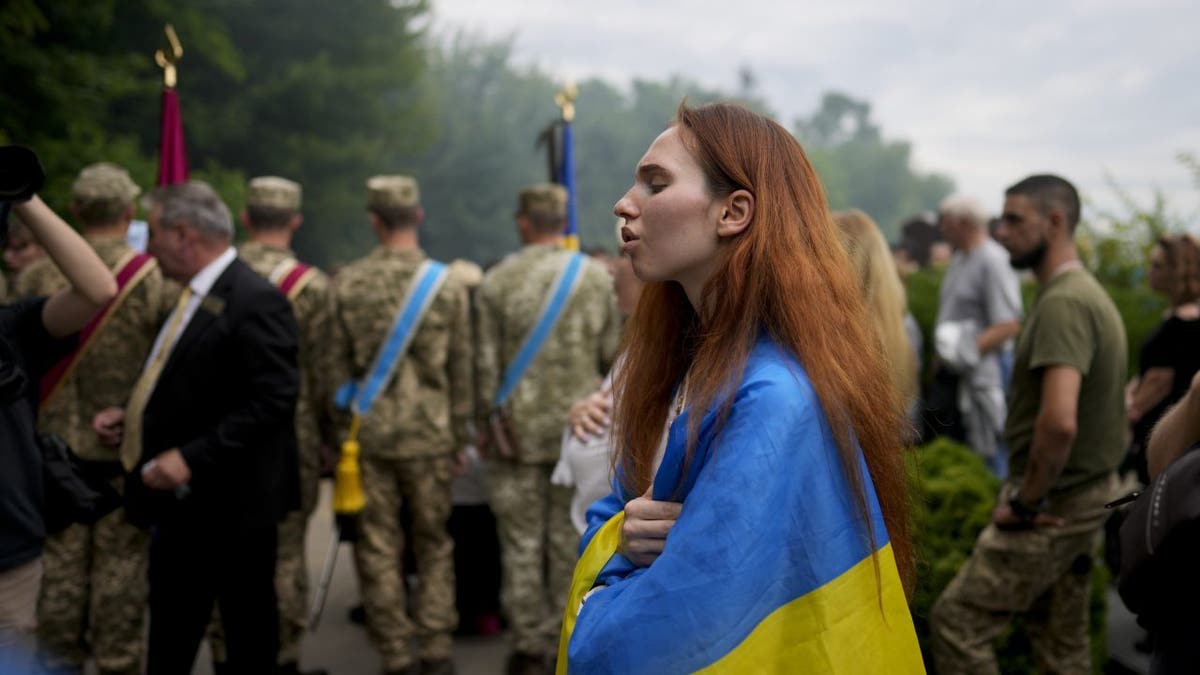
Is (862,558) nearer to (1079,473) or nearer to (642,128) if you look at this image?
(1079,473)

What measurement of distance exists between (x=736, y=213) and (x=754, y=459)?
0.48m

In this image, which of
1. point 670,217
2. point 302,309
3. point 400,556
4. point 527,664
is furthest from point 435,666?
point 670,217

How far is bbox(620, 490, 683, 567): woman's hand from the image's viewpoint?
6.01 feet

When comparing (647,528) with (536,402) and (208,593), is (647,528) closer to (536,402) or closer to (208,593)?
(208,593)

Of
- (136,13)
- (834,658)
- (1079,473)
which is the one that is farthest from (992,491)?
(136,13)

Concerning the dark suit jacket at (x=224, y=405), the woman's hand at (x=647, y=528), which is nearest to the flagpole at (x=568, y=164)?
the dark suit jacket at (x=224, y=405)

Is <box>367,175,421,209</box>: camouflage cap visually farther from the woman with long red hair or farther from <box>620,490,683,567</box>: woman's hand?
→ <box>620,490,683,567</box>: woman's hand

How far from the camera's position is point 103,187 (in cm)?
511

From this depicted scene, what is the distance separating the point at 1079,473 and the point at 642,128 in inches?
2753

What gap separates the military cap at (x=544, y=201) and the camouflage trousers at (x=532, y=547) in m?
1.39

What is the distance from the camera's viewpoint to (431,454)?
5.39 metres

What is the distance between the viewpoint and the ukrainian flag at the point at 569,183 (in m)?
6.75

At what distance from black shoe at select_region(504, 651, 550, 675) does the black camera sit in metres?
3.39

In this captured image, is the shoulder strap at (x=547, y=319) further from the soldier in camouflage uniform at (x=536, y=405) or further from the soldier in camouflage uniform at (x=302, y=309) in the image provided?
the soldier in camouflage uniform at (x=302, y=309)
